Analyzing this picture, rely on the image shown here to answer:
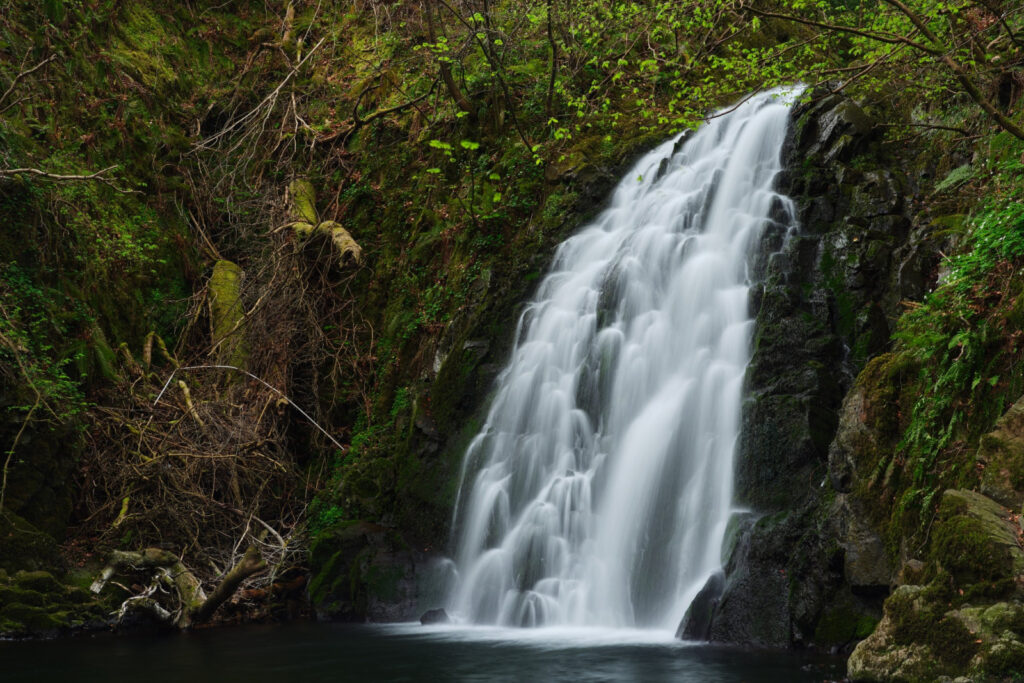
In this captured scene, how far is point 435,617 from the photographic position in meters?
9.20

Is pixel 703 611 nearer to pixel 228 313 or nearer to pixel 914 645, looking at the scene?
pixel 914 645

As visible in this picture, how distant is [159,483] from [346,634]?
12.3ft

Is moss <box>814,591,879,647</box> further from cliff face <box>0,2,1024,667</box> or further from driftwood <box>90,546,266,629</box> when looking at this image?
driftwood <box>90,546,266,629</box>

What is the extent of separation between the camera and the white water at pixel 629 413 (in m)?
7.84

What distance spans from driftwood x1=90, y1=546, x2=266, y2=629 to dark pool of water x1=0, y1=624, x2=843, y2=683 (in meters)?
0.44

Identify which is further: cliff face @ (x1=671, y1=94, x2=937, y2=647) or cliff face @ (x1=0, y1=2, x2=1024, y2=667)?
cliff face @ (x1=671, y1=94, x2=937, y2=647)

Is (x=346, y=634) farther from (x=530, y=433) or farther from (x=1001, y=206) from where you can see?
(x=1001, y=206)

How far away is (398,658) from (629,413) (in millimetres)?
3374

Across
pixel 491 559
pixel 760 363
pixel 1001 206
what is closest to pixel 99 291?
pixel 491 559

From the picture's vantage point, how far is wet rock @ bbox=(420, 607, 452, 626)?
9117mm

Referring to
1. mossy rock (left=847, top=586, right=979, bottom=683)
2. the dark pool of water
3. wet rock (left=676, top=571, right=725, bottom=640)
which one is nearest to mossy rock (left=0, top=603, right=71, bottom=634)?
the dark pool of water

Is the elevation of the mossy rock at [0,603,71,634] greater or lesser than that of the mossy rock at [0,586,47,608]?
lesser

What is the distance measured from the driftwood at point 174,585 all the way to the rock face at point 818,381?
217 inches

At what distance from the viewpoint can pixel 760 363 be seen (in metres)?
7.98
